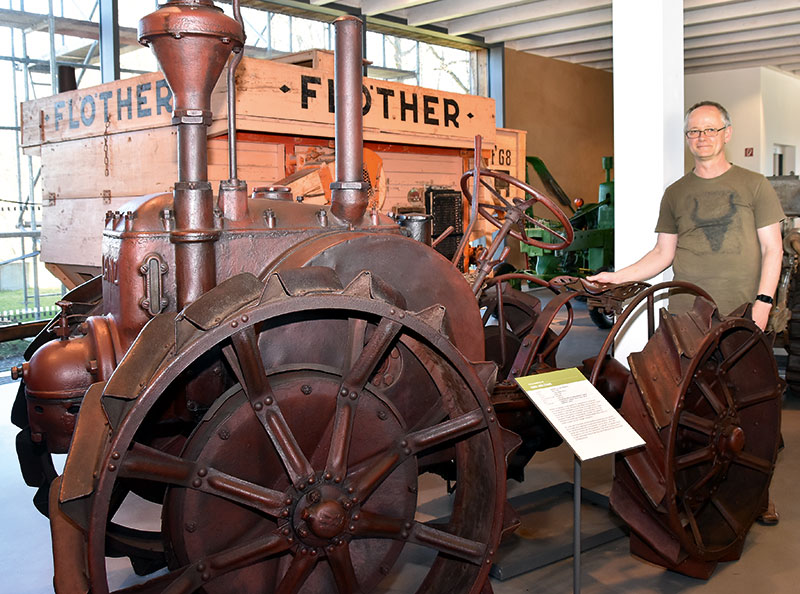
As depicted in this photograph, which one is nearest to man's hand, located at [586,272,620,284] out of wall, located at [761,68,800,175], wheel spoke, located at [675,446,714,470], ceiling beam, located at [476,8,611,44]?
wheel spoke, located at [675,446,714,470]

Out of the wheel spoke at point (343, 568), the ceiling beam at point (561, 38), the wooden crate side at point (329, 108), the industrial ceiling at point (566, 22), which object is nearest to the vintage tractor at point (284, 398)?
the wheel spoke at point (343, 568)

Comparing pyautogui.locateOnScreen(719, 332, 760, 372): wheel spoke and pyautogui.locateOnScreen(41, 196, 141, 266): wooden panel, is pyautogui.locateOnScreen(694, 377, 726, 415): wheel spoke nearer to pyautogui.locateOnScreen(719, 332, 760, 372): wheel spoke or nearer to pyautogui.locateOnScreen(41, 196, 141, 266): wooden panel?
pyautogui.locateOnScreen(719, 332, 760, 372): wheel spoke

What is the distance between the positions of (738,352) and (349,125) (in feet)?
5.29

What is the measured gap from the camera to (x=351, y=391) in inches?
76.2

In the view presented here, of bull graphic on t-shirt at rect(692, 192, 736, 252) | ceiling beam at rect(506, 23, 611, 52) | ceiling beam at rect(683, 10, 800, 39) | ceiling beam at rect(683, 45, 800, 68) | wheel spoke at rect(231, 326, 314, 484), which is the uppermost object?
ceiling beam at rect(683, 45, 800, 68)

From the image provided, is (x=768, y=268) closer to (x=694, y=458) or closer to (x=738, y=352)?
(x=738, y=352)

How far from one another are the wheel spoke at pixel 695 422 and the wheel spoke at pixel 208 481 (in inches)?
58.9

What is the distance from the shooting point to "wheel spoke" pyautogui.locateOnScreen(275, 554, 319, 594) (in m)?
1.84

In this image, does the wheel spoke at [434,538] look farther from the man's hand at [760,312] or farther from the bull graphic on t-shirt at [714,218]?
the bull graphic on t-shirt at [714,218]

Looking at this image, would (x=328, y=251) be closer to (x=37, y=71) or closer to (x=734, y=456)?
(x=734, y=456)

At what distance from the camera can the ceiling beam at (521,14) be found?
322 inches

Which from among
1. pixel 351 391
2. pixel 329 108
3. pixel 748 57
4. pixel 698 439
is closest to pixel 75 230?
pixel 329 108

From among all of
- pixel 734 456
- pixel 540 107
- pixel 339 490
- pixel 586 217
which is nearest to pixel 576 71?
pixel 540 107

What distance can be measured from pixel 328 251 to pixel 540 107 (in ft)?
32.4
